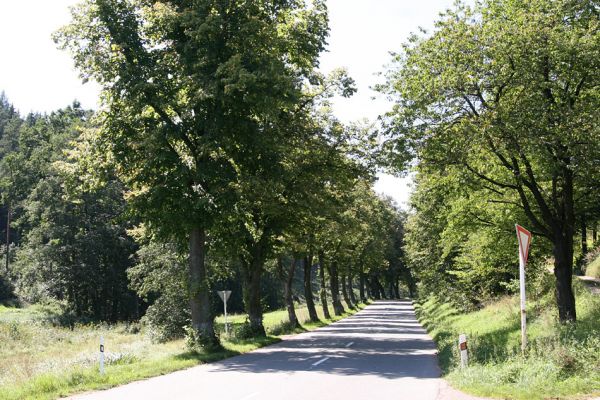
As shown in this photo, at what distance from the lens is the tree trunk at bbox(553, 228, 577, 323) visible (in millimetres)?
17172

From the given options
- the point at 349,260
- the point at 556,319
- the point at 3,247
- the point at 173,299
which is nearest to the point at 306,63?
the point at 556,319

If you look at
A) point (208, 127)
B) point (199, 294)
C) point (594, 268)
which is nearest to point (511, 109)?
point (208, 127)

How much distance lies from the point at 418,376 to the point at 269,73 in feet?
33.2

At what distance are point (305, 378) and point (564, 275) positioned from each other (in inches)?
349

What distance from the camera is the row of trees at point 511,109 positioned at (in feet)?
49.8

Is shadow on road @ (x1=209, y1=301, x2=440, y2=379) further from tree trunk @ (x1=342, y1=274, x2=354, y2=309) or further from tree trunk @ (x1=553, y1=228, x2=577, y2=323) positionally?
tree trunk @ (x1=342, y1=274, x2=354, y2=309)

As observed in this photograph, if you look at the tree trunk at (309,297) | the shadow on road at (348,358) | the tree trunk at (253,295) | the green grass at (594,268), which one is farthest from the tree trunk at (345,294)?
the shadow on road at (348,358)

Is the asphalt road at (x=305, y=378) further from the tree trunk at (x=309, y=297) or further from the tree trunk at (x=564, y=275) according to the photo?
the tree trunk at (x=309, y=297)

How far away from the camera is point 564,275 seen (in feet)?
56.8

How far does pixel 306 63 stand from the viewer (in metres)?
24.2

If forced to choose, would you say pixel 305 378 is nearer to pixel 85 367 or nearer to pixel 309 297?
pixel 85 367

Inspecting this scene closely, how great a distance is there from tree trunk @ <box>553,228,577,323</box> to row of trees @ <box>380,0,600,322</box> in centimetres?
3

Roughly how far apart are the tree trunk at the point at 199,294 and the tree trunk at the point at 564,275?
11722 millimetres

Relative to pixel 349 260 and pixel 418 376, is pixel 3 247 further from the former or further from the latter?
pixel 418 376
